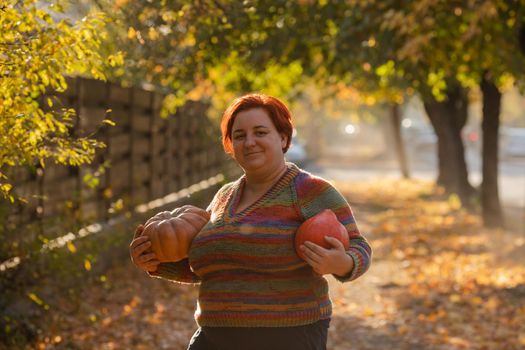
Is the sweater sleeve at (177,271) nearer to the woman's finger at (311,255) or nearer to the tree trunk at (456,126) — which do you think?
the woman's finger at (311,255)

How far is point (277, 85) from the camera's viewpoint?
56.9 feet

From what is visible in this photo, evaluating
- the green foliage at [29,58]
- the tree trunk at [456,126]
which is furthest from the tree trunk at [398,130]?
the green foliage at [29,58]

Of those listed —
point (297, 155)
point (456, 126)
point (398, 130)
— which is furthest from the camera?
point (297, 155)

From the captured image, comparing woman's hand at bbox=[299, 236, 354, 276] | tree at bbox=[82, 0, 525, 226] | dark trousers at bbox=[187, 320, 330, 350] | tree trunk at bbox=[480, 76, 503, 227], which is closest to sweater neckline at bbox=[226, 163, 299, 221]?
woman's hand at bbox=[299, 236, 354, 276]

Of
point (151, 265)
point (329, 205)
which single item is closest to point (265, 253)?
point (329, 205)

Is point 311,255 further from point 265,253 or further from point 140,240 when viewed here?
point 140,240

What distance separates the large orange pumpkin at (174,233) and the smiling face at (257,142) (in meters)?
0.31

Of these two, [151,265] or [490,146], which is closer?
[151,265]

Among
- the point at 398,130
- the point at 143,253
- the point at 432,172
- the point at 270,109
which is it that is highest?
the point at 270,109

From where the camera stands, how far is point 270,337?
3414 mm

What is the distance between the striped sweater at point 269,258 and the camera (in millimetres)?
3346

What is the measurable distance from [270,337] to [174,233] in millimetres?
551

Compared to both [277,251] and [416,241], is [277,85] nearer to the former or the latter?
[416,241]

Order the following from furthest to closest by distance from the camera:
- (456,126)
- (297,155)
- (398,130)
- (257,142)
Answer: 1. (297,155)
2. (398,130)
3. (456,126)
4. (257,142)
